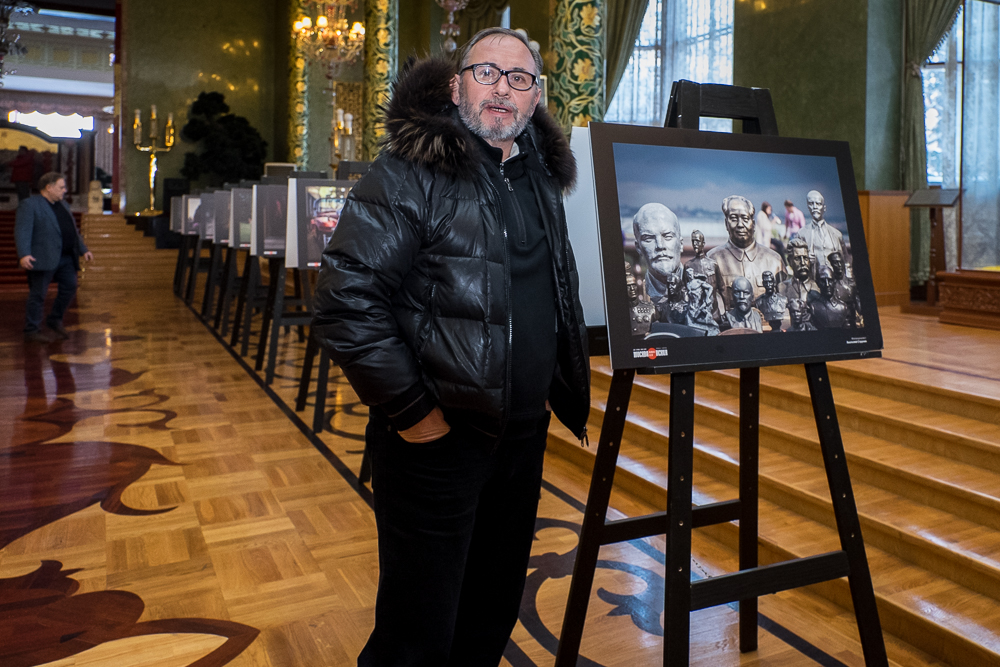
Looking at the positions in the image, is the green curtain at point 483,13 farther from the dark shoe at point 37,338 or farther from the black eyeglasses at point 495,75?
the black eyeglasses at point 495,75

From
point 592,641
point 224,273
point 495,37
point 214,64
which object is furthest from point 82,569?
point 214,64

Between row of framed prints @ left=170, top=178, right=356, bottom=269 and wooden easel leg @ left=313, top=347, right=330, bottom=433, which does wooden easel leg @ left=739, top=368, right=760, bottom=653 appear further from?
wooden easel leg @ left=313, top=347, right=330, bottom=433

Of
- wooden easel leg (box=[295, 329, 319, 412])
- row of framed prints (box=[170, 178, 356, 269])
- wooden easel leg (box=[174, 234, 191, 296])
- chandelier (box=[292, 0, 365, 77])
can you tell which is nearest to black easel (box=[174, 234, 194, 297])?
wooden easel leg (box=[174, 234, 191, 296])

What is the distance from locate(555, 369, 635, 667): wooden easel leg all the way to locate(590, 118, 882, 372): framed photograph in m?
0.22

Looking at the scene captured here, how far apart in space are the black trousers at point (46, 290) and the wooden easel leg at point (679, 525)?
7.03m

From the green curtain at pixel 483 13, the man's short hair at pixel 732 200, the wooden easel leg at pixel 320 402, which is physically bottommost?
the wooden easel leg at pixel 320 402

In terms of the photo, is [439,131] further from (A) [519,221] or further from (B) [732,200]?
(B) [732,200]

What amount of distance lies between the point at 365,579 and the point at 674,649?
133cm

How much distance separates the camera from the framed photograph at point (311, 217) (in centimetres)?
493

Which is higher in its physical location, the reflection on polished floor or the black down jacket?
the black down jacket

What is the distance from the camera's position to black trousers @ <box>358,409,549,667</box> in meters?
1.66

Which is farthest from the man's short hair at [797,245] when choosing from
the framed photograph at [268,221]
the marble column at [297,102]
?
the marble column at [297,102]

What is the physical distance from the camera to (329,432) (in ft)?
15.1

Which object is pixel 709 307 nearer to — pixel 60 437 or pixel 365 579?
Result: pixel 365 579
